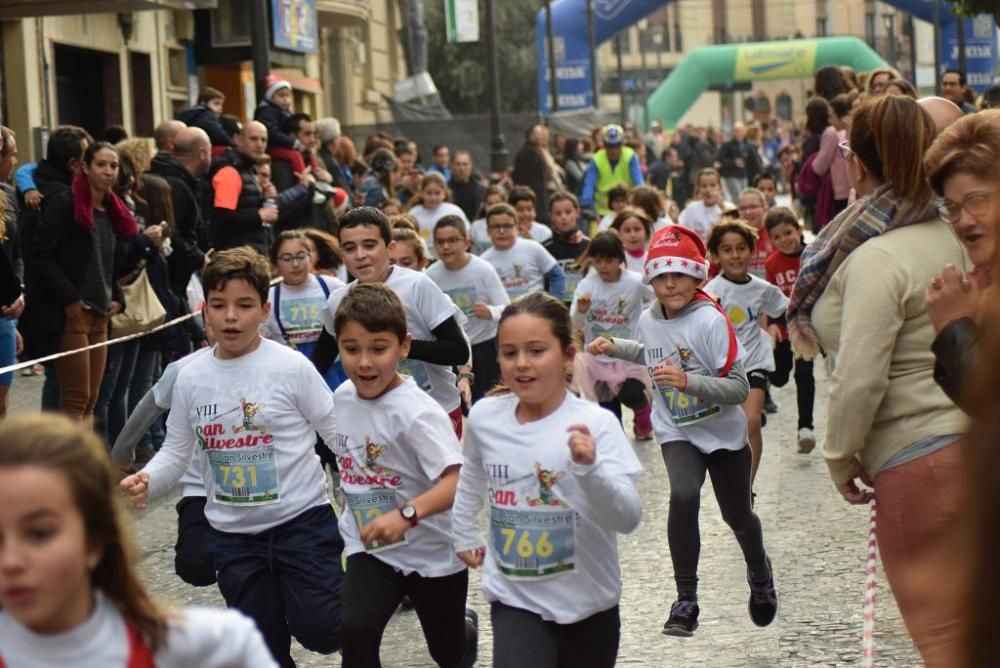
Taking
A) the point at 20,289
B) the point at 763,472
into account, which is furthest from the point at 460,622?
Result: the point at 763,472

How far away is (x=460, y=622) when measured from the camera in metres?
5.67

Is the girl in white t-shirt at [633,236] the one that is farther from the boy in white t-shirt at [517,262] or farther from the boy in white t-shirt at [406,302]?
the boy in white t-shirt at [406,302]

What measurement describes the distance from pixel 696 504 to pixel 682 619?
1.53 feet

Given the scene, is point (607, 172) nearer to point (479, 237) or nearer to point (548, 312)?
point (479, 237)

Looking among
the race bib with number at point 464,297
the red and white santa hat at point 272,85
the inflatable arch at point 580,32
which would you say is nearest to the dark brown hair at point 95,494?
the race bib with number at point 464,297

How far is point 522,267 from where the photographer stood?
12852mm

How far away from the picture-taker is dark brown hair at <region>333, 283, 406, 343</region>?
5.70m

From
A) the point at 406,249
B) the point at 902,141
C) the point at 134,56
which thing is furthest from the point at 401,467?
the point at 134,56

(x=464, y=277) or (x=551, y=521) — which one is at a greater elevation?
(x=464, y=277)

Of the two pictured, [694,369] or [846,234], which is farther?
[694,369]

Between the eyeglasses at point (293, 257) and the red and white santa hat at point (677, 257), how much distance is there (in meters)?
2.49

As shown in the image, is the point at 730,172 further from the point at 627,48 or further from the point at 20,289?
the point at 627,48

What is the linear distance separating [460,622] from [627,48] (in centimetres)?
10064

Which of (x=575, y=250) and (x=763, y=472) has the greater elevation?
(x=575, y=250)
